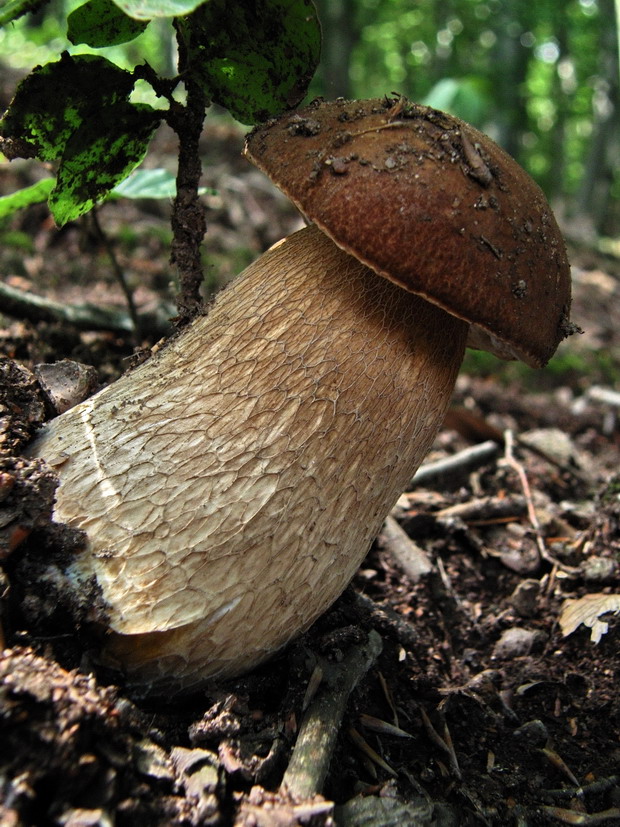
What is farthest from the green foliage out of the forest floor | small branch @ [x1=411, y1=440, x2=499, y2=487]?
small branch @ [x1=411, y1=440, x2=499, y2=487]

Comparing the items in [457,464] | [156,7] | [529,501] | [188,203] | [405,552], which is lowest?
[529,501]

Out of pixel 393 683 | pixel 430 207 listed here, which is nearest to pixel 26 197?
pixel 430 207

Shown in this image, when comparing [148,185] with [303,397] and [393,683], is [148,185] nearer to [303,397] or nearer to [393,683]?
[303,397]

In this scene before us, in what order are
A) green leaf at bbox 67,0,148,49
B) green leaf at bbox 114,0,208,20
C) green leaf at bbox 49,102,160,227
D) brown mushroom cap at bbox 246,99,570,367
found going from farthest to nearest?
green leaf at bbox 49,102,160,227
green leaf at bbox 67,0,148,49
brown mushroom cap at bbox 246,99,570,367
green leaf at bbox 114,0,208,20

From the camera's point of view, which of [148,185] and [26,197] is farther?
[148,185]

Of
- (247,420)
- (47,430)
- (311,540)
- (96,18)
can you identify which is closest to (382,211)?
(247,420)

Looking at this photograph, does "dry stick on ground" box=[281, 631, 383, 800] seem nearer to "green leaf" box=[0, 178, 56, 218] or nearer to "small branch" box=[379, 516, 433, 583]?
"small branch" box=[379, 516, 433, 583]

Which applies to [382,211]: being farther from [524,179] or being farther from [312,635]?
[312,635]
